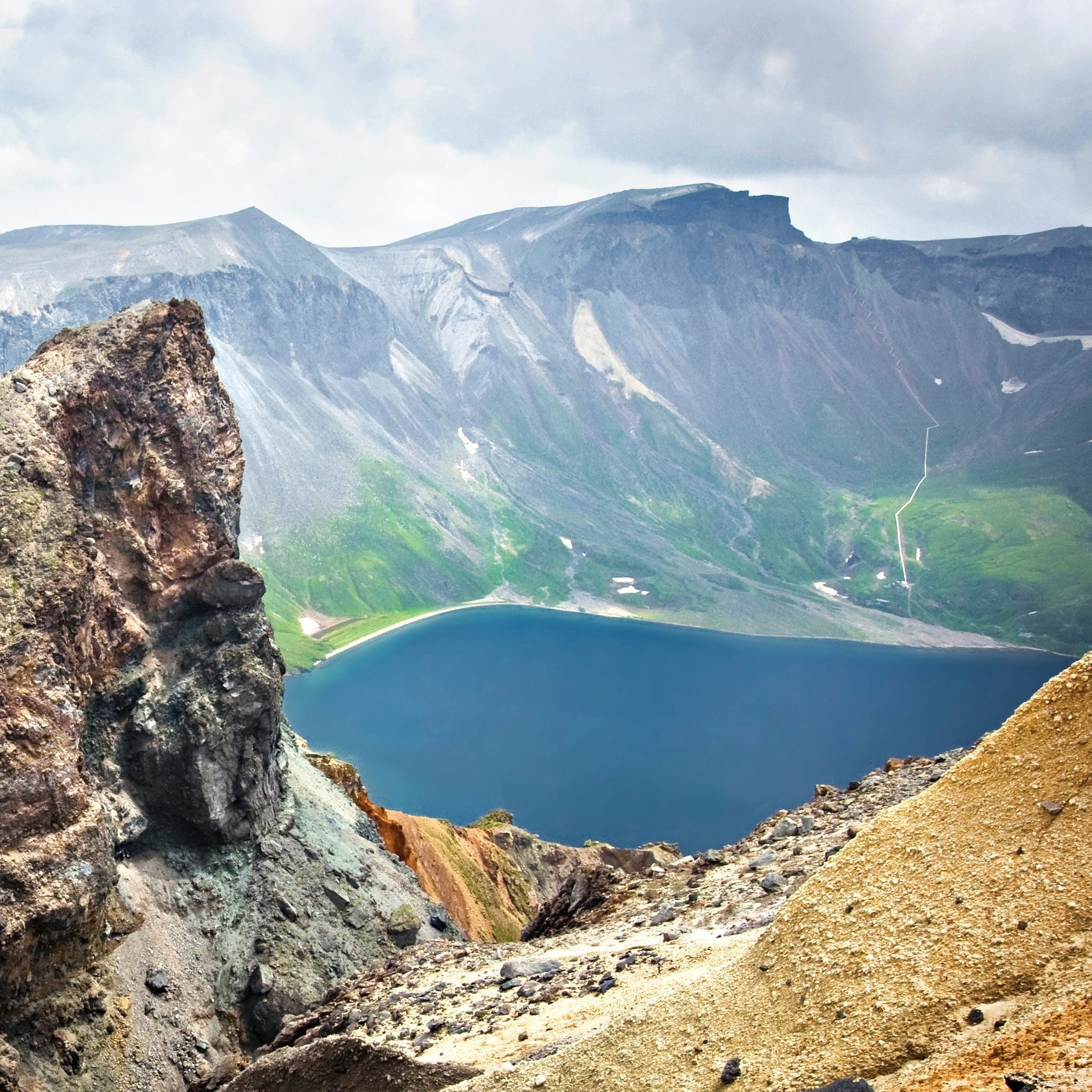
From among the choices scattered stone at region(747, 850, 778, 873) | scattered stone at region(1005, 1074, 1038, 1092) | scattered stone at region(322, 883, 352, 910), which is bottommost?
scattered stone at region(322, 883, 352, 910)

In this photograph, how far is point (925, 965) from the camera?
1848cm

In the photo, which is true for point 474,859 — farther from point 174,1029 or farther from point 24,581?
point 24,581

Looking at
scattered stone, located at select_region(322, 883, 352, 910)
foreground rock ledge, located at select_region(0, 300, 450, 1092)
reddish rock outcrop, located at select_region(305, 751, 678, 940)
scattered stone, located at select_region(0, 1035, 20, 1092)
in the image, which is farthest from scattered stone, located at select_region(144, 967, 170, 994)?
reddish rock outcrop, located at select_region(305, 751, 678, 940)

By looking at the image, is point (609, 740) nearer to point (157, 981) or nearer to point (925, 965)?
point (157, 981)

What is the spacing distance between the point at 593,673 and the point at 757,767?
52161mm

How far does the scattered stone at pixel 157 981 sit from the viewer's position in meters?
40.3

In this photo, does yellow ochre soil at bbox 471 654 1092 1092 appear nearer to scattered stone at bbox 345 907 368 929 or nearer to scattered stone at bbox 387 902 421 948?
scattered stone at bbox 345 907 368 929

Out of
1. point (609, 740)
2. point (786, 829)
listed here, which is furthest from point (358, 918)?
point (609, 740)

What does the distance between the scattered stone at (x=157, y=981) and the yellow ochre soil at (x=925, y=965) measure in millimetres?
24488

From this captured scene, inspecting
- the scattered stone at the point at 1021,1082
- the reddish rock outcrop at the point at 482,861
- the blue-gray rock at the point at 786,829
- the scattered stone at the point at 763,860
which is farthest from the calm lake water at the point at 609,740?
the scattered stone at the point at 1021,1082

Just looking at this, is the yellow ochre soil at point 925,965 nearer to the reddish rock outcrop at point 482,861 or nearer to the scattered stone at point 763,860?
the scattered stone at point 763,860

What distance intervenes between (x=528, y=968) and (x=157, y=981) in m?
19.0

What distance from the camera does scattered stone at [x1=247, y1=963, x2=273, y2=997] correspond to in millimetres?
43500

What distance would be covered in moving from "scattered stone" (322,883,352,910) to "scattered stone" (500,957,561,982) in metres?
20.3
